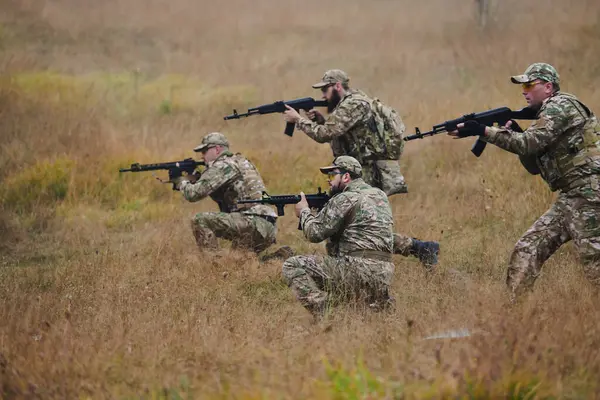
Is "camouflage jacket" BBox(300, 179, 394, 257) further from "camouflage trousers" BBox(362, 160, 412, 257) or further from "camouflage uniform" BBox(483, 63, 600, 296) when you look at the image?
"camouflage trousers" BBox(362, 160, 412, 257)

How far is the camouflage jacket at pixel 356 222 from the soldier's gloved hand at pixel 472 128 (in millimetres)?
880

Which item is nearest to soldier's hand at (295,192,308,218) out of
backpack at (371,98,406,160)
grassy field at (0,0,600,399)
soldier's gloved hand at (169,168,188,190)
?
grassy field at (0,0,600,399)

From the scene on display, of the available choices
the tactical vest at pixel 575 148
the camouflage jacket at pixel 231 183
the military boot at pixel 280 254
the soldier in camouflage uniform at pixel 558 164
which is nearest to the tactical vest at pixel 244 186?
the camouflage jacket at pixel 231 183

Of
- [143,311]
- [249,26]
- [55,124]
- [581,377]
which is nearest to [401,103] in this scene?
[55,124]

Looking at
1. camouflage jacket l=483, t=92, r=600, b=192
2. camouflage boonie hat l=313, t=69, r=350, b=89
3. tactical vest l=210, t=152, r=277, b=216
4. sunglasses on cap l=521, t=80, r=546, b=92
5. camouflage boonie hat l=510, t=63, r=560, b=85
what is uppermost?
camouflage boonie hat l=313, t=69, r=350, b=89

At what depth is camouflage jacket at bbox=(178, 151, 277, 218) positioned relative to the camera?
31.3ft

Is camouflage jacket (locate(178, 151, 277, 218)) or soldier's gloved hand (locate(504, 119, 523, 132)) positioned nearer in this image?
soldier's gloved hand (locate(504, 119, 523, 132))

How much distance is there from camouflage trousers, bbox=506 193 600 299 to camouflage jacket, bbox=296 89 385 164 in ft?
7.73

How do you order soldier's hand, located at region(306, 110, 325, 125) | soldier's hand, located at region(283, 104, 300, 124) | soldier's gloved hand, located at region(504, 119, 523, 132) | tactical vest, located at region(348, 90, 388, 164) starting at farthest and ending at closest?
1. soldier's hand, located at region(306, 110, 325, 125)
2. soldier's hand, located at region(283, 104, 300, 124)
3. tactical vest, located at region(348, 90, 388, 164)
4. soldier's gloved hand, located at region(504, 119, 523, 132)

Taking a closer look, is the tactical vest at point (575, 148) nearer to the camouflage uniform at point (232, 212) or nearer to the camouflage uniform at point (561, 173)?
the camouflage uniform at point (561, 173)

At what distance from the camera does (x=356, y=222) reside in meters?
6.98

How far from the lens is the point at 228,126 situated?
15.8 meters

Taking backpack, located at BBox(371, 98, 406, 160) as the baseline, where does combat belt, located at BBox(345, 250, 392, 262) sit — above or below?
below

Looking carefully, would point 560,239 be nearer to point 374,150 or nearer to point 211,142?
point 374,150
